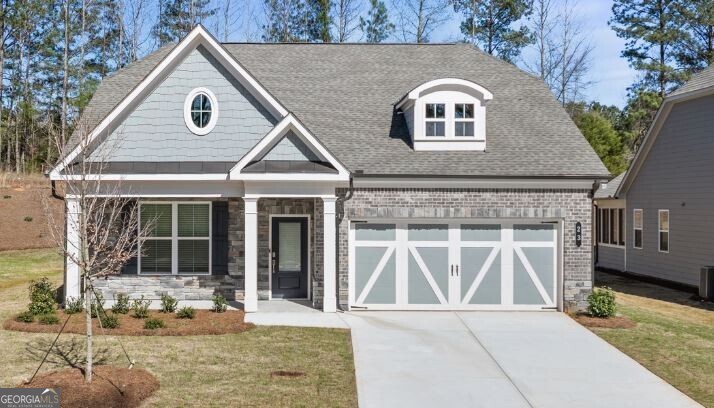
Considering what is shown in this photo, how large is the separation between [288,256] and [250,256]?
186 centimetres

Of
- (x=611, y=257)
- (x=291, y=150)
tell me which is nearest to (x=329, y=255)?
(x=291, y=150)

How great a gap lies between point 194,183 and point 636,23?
109ft

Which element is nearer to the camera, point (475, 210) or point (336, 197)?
point (336, 197)

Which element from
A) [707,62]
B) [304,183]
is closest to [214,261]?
[304,183]

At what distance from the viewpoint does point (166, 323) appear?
13.1 meters

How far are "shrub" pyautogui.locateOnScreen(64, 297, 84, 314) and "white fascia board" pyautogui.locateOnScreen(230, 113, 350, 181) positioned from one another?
14.6 ft

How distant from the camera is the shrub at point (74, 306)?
1395 cm

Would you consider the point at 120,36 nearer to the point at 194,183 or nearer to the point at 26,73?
the point at 26,73

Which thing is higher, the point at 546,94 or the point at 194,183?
the point at 546,94

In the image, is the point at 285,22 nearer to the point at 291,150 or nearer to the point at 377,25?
the point at 377,25

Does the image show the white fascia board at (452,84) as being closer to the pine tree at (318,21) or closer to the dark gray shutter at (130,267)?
the dark gray shutter at (130,267)

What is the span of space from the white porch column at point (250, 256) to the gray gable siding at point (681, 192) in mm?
13447

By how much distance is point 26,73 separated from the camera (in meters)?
43.7

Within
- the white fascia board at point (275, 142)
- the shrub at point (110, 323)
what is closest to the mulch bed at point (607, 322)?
the white fascia board at point (275, 142)
